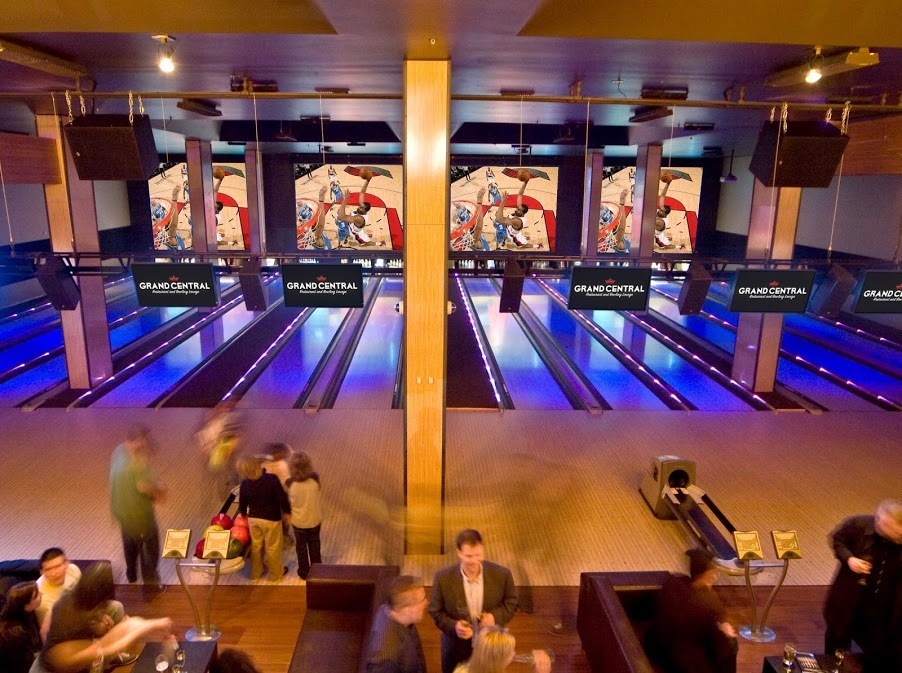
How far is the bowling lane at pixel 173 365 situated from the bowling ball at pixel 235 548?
16.3ft

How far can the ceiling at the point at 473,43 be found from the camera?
160 inches

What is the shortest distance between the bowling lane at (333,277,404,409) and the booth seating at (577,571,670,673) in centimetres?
528

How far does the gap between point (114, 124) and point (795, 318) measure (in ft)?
45.8

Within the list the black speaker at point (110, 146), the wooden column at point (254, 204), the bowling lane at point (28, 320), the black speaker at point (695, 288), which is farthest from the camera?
the wooden column at point (254, 204)

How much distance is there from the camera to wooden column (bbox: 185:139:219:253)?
1380cm

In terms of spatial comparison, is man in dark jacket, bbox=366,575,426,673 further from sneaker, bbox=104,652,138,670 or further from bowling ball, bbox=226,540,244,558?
bowling ball, bbox=226,540,244,558

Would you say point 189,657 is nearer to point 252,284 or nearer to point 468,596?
point 468,596

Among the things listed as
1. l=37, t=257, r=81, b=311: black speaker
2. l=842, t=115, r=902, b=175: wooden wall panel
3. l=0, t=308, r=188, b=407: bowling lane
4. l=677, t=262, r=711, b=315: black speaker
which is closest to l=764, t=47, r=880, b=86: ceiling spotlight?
l=677, t=262, r=711, b=315: black speaker

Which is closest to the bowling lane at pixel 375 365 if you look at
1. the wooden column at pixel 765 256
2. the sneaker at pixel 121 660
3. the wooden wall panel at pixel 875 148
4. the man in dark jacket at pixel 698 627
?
the sneaker at pixel 121 660

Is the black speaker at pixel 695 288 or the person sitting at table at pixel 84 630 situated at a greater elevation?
the black speaker at pixel 695 288

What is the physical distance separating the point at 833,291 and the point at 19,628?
26.3 feet

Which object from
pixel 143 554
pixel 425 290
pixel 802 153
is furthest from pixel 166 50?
pixel 802 153

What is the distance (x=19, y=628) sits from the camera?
138 inches

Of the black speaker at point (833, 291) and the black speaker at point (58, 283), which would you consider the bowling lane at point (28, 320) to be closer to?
the black speaker at point (58, 283)
